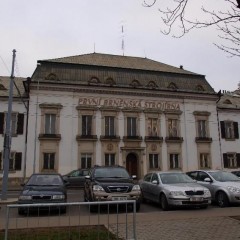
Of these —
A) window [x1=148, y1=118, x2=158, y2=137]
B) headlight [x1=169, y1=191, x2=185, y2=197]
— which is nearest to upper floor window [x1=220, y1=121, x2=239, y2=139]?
window [x1=148, y1=118, x2=158, y2=137]

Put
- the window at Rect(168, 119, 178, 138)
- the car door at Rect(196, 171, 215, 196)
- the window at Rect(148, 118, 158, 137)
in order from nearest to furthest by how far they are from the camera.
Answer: the car door at Rect(196, 171, 215, 196) → the window at Rect(148, 118, 158, 137) → the window at Rect(168, 119, 178, 138)

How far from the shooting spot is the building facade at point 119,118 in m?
34.5

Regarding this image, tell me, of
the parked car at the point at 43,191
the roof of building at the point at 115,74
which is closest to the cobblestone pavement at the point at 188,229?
the parked car at the point at 43,191

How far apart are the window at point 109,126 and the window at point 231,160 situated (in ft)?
43.5

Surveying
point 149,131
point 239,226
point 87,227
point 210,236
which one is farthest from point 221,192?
point 149,131

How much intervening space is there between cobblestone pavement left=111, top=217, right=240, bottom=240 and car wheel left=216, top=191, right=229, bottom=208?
3.79 metres

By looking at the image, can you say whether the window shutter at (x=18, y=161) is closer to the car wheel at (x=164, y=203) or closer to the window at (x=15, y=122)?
the window at (x=15, y=122)

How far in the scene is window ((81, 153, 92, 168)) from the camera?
114 ft

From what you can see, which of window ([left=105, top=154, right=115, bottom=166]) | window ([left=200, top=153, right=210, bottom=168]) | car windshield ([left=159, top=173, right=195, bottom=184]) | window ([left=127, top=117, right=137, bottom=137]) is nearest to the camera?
car windshield ([left=159, top=173, right=195, bottom=184])

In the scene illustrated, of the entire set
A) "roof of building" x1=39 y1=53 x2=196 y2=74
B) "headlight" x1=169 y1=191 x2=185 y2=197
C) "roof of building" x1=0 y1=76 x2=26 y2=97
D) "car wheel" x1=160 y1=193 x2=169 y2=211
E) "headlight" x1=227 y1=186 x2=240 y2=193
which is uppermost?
"roof of building" x1=39 y1=53 x2=196 y2=74

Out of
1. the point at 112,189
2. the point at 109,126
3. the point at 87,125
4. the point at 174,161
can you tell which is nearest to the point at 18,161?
the point at 87,125

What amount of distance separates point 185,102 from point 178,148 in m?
5.17

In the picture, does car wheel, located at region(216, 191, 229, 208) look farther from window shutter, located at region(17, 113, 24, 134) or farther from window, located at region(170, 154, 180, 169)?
window shutter, located at region(17, 113, 24, 134)

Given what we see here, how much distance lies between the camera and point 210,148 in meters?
39.2
